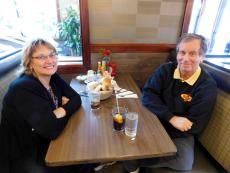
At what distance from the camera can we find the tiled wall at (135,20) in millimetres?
1906

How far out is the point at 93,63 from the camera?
6.93ft

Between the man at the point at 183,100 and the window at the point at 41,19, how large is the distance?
3.45 feet

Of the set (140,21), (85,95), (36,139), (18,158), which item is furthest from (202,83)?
(18,158)

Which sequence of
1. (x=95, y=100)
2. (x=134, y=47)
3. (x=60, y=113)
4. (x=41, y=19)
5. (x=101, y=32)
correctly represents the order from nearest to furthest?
(x=60, y=113)
(x=95, y=100)
(x=101, y=32)
(x=134, y=47)
(x=41, y=19)

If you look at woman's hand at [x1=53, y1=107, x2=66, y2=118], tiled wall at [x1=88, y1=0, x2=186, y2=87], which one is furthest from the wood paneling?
woman's hand at [x1=53, y1=107, x2=66, y2=118]

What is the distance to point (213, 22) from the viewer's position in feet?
9.49

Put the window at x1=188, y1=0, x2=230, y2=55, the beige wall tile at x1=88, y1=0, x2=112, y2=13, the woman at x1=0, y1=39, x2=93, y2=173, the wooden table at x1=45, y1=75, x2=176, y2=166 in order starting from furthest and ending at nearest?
the window at x1=188, y1=0, x2=230, y2=55
the beige wall tile at x1=88, y1=0, x2=112, y2=13
the woman at x1=0, y1=39, x2=93, y2=173
the wooden table at x1=45, y1=75, x2=176, y2=166

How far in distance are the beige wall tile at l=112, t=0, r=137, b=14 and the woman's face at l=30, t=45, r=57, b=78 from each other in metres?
1.05

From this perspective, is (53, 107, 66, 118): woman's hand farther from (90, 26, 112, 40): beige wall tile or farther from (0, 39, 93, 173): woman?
(90, 26, 112, 40): beige wall tile

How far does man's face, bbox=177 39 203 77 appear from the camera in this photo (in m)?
1.28

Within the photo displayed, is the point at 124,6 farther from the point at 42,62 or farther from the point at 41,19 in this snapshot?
the point at 42,62

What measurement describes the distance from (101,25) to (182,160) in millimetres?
1575

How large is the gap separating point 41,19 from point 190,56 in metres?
1.89

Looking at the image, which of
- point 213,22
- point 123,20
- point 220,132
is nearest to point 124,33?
point 123,20
